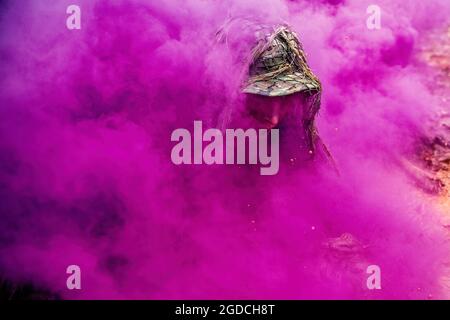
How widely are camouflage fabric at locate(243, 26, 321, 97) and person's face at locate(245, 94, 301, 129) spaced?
0.04m

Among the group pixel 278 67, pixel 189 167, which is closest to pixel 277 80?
pixel 278 67

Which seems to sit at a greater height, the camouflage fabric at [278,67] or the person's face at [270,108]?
the camouflage fabric at [278,67]

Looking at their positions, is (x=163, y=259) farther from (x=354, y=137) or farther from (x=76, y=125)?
(x=354, y=137)

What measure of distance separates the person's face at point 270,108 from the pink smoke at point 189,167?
9 cm

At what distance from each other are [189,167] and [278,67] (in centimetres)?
67

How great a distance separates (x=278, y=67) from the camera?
7.89 feet

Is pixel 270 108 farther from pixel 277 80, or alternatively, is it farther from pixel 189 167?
pixel 189 167

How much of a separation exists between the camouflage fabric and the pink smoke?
87mm

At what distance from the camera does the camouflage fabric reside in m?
2.39

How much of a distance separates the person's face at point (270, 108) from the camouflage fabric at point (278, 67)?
4 centimetres

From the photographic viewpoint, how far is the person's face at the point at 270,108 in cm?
240

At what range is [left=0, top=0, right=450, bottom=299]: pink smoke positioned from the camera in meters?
2.44

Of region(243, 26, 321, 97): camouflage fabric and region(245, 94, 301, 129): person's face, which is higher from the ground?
region(243, 26, 321, 97): camouflage fabric

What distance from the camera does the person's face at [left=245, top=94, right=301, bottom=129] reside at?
240 cm
